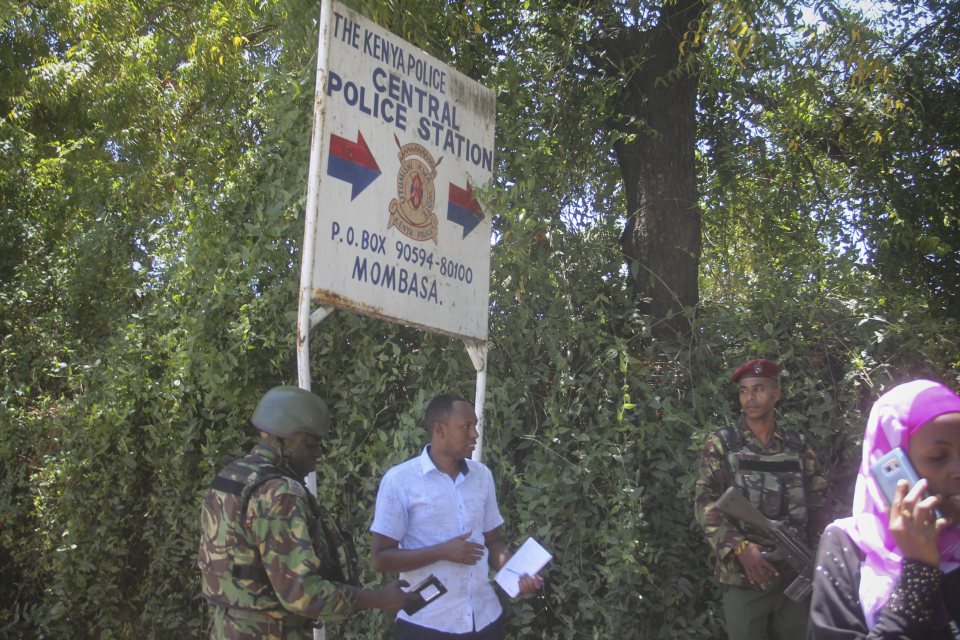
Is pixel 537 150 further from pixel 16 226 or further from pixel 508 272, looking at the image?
pixel 16 226

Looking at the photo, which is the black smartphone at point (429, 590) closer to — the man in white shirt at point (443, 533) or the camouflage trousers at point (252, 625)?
the man in white shirt at point (443, 533)

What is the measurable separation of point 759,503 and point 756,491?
54 millimetres

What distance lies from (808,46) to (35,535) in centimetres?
634

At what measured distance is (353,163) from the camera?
170 inches

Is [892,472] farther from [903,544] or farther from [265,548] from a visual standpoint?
[265,548]

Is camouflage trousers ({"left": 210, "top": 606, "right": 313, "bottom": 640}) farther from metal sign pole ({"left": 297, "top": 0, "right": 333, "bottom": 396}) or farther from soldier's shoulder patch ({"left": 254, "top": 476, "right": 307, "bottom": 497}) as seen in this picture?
metal sign pole ({"left": 297, "top": 0, "right": 333, "bottom": 396})

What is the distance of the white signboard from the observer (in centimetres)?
421

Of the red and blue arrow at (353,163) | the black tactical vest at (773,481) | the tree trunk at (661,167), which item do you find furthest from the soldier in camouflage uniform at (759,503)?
the red and blue arrow at (353,163)

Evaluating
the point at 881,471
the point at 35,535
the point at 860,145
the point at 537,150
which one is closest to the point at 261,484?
the point at 881,471

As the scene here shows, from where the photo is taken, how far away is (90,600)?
6.38 m

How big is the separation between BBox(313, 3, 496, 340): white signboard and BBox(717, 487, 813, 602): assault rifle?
5.58 feet

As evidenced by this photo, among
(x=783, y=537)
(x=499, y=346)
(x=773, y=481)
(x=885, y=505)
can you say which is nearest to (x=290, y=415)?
(x=885, y=505)

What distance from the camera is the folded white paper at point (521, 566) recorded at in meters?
3.68

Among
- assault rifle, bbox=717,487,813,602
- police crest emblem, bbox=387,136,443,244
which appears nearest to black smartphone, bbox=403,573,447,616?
assault rifle, bbox=717,487,813,602
